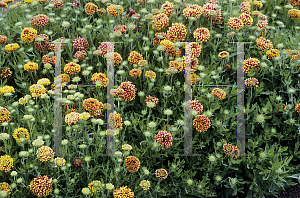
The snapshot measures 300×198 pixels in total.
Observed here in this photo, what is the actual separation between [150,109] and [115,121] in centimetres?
34

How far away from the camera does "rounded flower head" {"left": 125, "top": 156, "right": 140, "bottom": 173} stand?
101 inches

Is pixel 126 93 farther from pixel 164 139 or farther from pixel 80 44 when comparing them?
pixel 80 44

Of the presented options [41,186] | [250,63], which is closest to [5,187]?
[41,186]

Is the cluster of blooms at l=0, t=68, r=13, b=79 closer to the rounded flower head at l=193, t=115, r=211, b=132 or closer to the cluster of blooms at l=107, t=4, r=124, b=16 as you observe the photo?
the cluster of blooms at l=107, t=4, r=124, b=16

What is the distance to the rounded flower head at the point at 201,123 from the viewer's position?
9.11 ft

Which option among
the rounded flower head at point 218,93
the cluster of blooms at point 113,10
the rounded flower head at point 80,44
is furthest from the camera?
the cluster of blooms at point 113,10

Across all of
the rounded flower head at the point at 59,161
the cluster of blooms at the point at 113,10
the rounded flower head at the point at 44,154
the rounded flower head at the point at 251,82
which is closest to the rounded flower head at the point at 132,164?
the rounded flower head at the point at 59,161

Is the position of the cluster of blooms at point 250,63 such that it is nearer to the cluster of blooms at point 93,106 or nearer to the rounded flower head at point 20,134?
the cluster of blooms at point 93,106

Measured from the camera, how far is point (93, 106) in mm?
2883

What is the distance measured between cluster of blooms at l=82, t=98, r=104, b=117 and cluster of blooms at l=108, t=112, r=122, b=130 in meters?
0.18

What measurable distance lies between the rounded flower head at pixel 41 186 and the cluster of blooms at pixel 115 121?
0.66m

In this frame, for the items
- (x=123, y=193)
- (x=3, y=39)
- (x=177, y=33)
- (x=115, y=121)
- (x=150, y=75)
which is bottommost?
(x=123, y=193)

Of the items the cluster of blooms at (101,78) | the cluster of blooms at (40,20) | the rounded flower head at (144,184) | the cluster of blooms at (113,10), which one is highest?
the cluster of blooms at (113,10)

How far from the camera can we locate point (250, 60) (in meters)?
3.16
